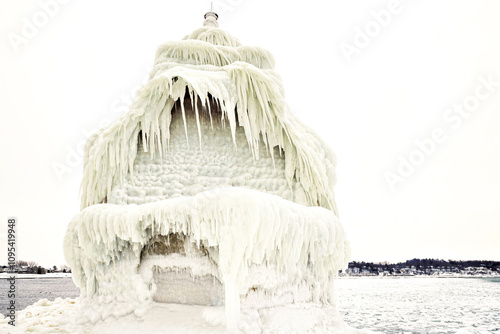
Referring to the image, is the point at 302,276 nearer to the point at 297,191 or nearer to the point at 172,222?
the point at 297,191

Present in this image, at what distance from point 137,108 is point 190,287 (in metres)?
4.00

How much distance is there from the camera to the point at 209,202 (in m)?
5.60

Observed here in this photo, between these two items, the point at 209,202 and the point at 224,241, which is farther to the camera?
the point at 209,202

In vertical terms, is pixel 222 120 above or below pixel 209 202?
above

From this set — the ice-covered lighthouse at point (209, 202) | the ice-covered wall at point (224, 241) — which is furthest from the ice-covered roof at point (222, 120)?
the ice-covered wall at point (224, 241)

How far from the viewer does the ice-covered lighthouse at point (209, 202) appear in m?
5.66

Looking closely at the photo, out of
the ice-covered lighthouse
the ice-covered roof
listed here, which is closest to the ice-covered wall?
the ice-covered lighthouse

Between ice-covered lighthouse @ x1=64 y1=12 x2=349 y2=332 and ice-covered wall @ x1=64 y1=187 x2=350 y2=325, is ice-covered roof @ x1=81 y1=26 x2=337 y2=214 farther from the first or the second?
ice-covered wall @ x1=64 y1=187 x2=350 y2=325

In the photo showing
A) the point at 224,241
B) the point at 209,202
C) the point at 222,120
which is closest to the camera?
the point at 224,241

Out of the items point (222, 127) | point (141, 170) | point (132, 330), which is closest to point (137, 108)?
point (141, 170)

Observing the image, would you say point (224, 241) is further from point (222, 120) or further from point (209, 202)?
point (222, 120)

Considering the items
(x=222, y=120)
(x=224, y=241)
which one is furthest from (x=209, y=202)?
(x=222, y=120)

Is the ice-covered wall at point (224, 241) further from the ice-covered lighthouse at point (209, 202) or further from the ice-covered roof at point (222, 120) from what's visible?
the ice-covered roof at point (222, 120)

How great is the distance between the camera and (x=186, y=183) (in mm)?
7496
